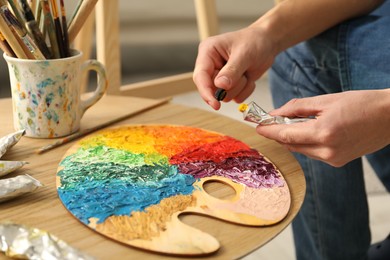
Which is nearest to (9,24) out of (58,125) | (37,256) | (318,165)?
(58,125)

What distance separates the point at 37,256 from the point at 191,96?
1663 mm

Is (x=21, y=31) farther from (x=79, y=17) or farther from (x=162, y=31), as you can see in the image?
(x=162, y=31)

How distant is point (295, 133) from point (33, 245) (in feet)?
1.05

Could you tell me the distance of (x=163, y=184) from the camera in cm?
61

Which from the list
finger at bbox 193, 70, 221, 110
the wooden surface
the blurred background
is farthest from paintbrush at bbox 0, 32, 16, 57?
the blurred background

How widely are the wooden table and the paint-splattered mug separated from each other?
0.02m

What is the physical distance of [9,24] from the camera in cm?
66

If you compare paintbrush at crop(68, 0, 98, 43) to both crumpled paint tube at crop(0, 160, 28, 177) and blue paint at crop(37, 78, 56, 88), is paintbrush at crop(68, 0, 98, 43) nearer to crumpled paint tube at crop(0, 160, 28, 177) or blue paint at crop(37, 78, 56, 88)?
blue paint at crop(37, 78, 56, 88)

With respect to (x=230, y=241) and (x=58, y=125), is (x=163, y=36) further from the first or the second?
(x=230, y=241)

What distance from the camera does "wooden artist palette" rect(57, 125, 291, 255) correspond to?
0.53 metres

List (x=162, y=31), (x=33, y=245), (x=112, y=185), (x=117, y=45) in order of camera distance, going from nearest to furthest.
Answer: (x=33, y=245) → (x=112, y=185) → (x=117, y=45) → (x=162, y=31)

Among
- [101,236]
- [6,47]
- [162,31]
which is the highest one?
[6,47]

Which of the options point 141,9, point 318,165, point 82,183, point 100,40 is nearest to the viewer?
point 82,183

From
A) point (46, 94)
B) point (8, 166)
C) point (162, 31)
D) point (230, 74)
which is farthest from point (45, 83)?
point (162, 31)
